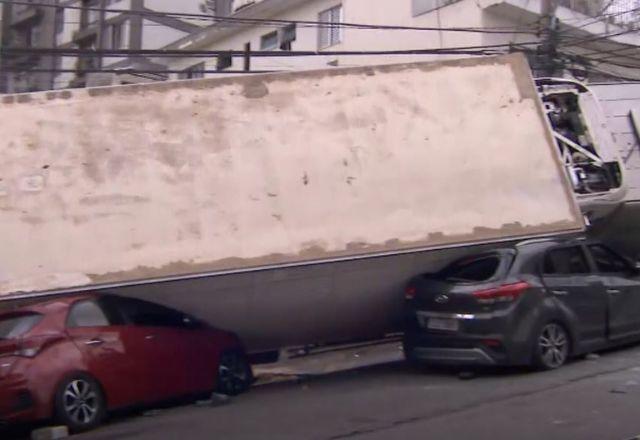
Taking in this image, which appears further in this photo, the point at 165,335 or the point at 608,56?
the point at 608,56

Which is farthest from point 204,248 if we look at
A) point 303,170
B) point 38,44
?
point 38,44

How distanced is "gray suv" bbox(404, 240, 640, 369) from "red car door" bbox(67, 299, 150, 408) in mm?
3028

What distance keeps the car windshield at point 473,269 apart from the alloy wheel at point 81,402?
3915 millimetres

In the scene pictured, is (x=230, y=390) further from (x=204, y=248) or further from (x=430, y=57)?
(x=430, y=57)

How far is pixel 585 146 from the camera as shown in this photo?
1014 cm

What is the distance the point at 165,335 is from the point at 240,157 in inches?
88.8

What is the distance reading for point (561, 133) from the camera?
10.3 meters

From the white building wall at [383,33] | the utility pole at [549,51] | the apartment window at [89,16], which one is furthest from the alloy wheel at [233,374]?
the apartment window at [89,16]

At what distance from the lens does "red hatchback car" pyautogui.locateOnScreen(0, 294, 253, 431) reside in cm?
841

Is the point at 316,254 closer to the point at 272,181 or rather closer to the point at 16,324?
the point at 272,181

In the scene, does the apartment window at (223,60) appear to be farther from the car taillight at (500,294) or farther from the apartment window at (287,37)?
the car taillight at (500,294)

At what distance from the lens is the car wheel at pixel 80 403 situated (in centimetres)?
850

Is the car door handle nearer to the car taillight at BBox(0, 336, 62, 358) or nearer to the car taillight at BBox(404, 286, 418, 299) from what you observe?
the car taillight at BBox(0, 336, 62, 358)

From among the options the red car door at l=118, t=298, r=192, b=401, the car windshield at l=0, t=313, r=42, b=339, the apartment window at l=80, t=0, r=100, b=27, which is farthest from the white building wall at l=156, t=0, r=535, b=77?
the car windshield at l=0, t=313, r=42, b=339
